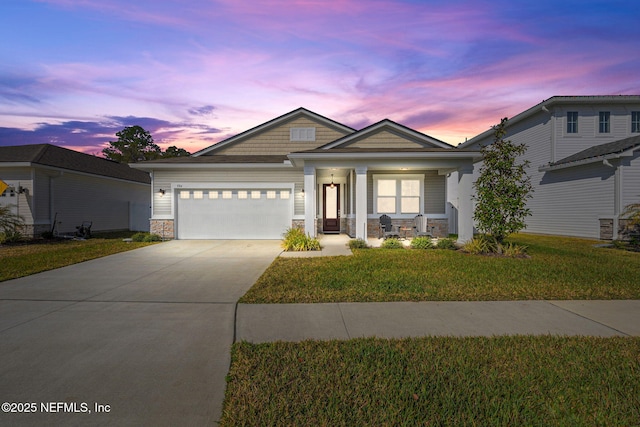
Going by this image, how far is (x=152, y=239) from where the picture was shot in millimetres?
14977

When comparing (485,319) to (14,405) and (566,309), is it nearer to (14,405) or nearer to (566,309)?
(566,309)

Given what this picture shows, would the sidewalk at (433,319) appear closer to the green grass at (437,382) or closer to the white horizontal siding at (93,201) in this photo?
the green grass at (437,382)

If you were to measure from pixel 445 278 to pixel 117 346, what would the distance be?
20.2ft

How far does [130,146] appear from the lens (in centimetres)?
5659

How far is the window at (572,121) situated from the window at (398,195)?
10303 mm

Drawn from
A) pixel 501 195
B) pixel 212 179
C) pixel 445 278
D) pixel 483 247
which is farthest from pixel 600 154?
pixel 212 179

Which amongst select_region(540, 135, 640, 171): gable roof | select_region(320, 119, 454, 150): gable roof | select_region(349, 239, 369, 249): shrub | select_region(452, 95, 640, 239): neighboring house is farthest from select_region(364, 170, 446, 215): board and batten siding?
select_region(452, 95, 640, 239): neighboring house

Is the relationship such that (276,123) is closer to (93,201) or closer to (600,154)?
(93,201)

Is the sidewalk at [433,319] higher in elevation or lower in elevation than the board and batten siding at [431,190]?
lower

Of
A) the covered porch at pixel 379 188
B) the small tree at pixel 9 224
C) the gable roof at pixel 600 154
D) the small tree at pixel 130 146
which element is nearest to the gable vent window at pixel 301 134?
the covered porch at pixel 379 188

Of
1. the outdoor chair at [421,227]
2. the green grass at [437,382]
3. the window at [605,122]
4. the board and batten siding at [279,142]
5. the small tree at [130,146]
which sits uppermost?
the small tree at [130,146]

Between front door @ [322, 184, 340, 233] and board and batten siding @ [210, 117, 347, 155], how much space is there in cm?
290

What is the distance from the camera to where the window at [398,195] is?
15680 mm

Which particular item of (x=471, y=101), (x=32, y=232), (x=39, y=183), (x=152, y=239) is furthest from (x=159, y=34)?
(x=471, y=101)
